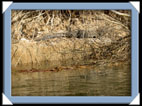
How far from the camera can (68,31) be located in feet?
19.7

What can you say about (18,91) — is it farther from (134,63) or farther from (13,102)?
(134,63)

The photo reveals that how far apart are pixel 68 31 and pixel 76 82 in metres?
0.63

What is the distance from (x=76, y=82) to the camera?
596 cm

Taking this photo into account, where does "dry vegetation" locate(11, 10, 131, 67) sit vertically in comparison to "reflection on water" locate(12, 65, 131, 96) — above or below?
above

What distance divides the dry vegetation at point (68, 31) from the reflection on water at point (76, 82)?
143 mm

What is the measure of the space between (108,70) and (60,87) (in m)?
0.62

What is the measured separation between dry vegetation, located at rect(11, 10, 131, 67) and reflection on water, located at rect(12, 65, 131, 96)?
143 millimetres

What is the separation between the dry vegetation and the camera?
19.6ft

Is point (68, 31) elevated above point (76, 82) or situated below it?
above

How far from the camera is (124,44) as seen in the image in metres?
5.97

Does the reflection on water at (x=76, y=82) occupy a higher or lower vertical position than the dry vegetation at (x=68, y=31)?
lower

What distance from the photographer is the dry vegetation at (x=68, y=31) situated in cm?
598

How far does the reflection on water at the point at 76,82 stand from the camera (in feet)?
19.5

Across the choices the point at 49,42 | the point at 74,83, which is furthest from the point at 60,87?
the point at 49,42
